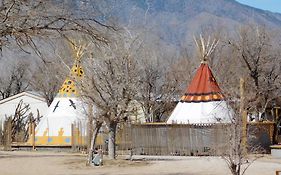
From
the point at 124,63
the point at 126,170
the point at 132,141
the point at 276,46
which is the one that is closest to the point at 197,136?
the point at 132,141

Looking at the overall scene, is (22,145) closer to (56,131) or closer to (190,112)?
(56,131)

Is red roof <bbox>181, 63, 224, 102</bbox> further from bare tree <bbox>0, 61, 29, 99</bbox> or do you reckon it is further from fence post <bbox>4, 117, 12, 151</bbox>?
bare tree <bbox>0, 61, 29, 99</bbox>

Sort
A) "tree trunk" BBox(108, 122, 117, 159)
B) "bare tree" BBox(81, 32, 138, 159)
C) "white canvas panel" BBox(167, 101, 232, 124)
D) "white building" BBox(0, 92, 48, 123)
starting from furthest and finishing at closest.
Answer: "white building" BBox(0, 92, 48, 123) → "white canvas panel" BBox(167, 101, 232, 124) → "tree trunk" BBox(108, 122, 117, 159) → "bare tree" BBox(81, 32, 138, 159)

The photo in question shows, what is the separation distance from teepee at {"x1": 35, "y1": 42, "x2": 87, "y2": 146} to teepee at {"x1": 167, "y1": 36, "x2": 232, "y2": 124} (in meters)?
5.37

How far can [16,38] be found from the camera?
Answer: 7383 mm

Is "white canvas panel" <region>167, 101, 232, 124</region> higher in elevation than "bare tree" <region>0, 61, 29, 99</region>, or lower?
lower

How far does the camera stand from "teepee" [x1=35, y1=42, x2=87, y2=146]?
3306 cm

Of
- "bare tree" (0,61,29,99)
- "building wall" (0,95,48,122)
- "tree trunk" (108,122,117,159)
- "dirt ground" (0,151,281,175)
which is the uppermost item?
"bare tree" (0,61,29,99)

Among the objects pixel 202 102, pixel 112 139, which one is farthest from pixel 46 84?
pixel 112 139

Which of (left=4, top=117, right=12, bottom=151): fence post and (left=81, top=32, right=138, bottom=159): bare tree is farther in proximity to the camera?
(left=4, top=117, right=12, bottom=151): fence post

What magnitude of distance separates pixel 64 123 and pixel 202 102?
8539mm

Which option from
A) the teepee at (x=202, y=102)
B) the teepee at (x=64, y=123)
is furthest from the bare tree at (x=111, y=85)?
the teepee at (x=64, y=123)

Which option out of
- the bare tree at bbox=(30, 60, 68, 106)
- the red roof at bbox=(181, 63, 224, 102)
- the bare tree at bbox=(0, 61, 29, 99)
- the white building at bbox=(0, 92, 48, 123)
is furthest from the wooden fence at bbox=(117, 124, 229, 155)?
the bare tree at bbox=(0, 61, 29, 99)

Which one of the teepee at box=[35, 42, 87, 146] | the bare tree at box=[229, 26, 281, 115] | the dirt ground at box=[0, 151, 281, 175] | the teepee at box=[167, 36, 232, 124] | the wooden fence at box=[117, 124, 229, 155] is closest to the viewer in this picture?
the dirt ground at box=[0, 151, 281, 175]
